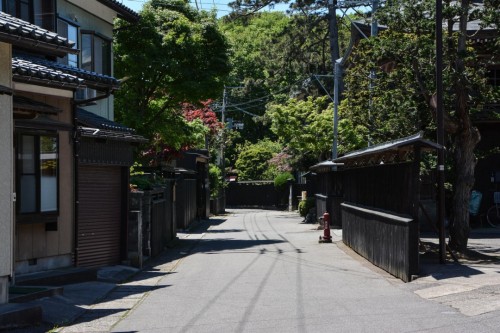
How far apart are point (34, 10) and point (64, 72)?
12.0 ft

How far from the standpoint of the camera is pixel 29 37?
372 inches

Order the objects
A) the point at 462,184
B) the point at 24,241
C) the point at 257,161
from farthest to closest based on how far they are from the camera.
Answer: the point at 257,161 < the point at 462,184 < the point at 24,241

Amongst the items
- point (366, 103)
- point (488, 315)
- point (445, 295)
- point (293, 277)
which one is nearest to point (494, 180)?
point (366, 103)

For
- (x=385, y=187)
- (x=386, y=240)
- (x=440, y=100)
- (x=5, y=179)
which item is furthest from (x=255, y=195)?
(x=5, y=179)

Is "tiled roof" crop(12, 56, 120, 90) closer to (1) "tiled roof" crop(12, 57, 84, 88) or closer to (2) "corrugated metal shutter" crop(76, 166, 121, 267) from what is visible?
(1) "tiled roof" crop(12, 57, 84, 88)

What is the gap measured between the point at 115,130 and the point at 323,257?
673 cm

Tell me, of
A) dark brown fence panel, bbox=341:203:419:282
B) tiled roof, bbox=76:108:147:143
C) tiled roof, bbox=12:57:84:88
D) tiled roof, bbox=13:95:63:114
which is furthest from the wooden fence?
tiled roof, bbox=13:95:63:114

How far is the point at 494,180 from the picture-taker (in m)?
27.7

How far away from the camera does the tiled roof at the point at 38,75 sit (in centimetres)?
1131

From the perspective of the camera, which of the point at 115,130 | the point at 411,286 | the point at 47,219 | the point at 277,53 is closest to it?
the point at 411,286

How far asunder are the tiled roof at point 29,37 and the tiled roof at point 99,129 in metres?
4.74

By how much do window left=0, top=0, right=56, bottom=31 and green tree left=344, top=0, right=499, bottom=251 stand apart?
8.32 meters

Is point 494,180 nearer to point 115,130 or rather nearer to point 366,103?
point 366,103

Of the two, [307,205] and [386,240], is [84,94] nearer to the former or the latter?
[386,240]
